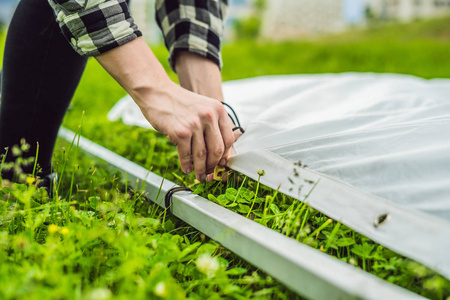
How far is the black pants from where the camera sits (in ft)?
3.80

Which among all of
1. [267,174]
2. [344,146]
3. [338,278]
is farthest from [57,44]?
[338,278]

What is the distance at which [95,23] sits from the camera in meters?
0.91

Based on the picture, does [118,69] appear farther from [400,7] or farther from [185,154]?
[400,7]

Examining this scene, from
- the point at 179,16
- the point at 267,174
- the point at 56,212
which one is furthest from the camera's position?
the point at 179,16

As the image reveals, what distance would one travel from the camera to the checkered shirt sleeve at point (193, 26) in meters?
1.31

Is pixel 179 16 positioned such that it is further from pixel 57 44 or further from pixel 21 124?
pixel 21 124

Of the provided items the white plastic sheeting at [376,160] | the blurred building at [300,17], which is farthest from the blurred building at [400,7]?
the white plastic sheeting at [376,160]

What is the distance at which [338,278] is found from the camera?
23.5 inches

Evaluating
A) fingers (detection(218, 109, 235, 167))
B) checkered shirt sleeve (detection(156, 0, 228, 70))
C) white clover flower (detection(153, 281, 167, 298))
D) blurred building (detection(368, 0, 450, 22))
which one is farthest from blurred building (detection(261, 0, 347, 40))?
white clover flower (detection(153, 281, 167, 298))

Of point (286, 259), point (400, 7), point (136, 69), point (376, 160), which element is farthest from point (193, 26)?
point (400, 7)

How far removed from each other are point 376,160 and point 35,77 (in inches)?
42.4

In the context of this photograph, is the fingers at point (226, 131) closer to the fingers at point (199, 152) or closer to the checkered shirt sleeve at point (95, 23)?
the fingers at point (199, 152)

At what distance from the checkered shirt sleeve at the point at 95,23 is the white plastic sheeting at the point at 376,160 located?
0.48 metres

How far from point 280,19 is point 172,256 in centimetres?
2967
